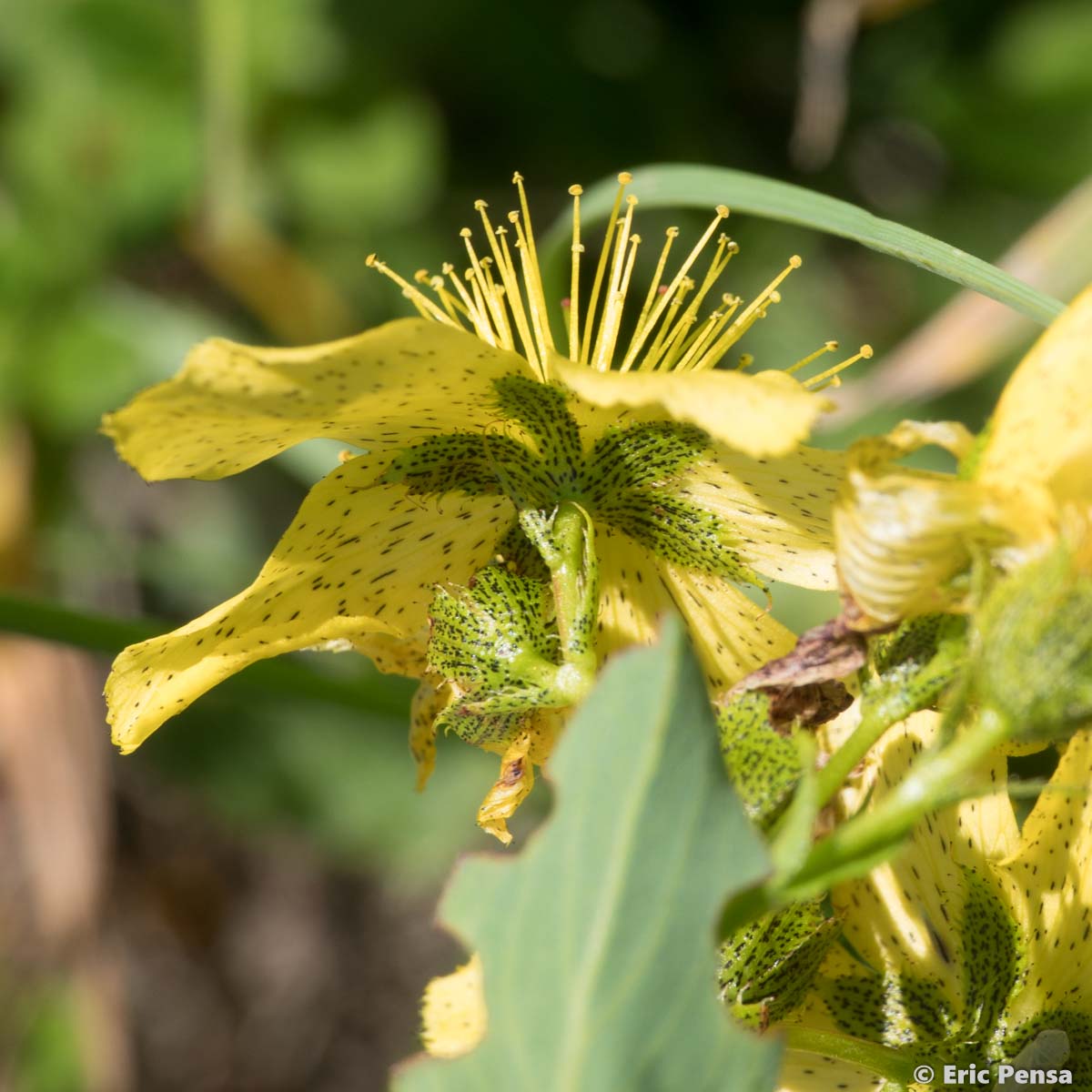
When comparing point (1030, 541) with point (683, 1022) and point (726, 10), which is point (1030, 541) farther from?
point (726, 10)

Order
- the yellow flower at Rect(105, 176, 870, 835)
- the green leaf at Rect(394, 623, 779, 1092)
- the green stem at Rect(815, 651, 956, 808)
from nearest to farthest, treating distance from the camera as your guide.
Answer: the green leaf at Rect(394, 623, 779, 1092) < the green stem at Rect(815, 651, 956, 808) < the yellow flower at Rect(105, 176, 870, 835)

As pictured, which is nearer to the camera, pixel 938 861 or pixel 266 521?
pixel 938 861

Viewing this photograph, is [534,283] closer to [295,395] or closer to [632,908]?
[295,395]

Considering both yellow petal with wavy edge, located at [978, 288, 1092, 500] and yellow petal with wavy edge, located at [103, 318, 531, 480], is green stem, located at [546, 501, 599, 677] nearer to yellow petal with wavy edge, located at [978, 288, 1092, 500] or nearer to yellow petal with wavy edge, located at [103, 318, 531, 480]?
yellow petal with wavy edge, located at [103, 318, 531, 480]

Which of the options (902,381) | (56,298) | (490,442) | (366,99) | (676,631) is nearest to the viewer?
(676,631)

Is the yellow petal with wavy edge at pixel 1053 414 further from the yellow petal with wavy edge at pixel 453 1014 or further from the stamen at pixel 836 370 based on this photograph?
the yellow petal with wavy edge at pixel 453 1014

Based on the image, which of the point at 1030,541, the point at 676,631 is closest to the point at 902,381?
the point at 1030,541

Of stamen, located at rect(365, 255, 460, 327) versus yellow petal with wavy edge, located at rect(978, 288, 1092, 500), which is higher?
stamen, located at rect(365, 255, 460, 327)

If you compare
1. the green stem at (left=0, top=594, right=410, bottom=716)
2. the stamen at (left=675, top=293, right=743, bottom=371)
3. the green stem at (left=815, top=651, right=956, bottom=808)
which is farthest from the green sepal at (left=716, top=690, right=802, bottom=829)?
the green stem at (left=0, top=594, right=410, bottom=716)
